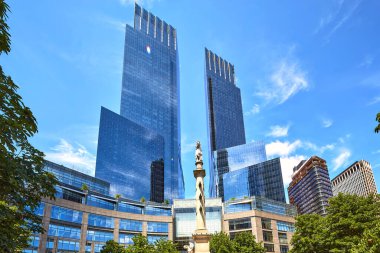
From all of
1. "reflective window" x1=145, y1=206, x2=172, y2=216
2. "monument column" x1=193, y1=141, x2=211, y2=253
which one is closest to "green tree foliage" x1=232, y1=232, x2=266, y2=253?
"monument column" x1=193, y1=141, x2=211, y2=253

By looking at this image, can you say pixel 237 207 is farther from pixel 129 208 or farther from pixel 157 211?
pixel 129 208

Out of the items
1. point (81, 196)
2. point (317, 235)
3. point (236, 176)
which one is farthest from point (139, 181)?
point (317, 235)

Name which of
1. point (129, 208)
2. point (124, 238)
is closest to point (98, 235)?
point (124, 238)

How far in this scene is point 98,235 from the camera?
8450cm

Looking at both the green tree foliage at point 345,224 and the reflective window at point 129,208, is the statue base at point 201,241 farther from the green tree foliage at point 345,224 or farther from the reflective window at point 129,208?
the reflective window at point 129,208

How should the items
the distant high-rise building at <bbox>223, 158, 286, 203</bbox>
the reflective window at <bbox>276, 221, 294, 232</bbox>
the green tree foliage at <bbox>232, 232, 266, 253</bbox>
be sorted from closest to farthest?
the green tree foliage at <bbox>232, 232, 266, 253</bbox>
the reflective window at <bbox>276, 221, 294, 232</bbox>
the distant high-rise building at <bbox>223, 158, 286, 203</bbox>

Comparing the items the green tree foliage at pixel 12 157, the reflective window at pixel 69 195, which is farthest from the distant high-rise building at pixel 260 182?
the green tree foliage at pixel 12 157

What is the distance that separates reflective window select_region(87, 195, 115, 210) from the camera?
8607cm

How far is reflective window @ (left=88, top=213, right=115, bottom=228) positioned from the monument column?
215ft

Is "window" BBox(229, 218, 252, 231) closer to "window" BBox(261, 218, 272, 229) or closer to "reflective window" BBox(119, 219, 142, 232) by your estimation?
"window" BBox(261, 218, 272, 229)

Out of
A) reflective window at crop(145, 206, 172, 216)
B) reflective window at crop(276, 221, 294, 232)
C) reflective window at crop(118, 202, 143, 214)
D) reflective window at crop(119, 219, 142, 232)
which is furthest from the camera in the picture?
reflective window at crop(276, 221, 294, 232)

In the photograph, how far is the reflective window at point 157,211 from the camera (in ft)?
323

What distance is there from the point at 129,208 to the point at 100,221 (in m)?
11.3

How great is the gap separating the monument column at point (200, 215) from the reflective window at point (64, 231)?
199ft
